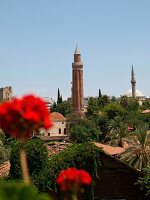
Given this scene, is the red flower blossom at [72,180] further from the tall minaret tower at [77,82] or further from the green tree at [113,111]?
the tall minaret tower at [77,82]

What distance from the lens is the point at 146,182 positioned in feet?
74.4

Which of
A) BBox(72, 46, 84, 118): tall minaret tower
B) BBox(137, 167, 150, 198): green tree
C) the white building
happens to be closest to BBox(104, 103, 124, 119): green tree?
the white building

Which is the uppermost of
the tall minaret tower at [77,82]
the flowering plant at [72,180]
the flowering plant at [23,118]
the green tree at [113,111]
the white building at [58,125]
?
the tall minaret tower at [77,82]

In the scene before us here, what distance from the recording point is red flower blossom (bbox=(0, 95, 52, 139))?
3844mm

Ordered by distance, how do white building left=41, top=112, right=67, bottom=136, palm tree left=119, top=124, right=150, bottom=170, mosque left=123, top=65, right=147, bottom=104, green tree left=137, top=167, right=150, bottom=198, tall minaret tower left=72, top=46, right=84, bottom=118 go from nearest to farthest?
green tree left=137, top=167, right=150, bottom=198 < palm tree left=119, top=124, right=150, bottom=170 < white building left=41, top=112, right=67, bottom=136 < tall minaret tower left=72, top=46, right=84, bottom=118 < mosque left=123, top=65, right=147, bottom=104

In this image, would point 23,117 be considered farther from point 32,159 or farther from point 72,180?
point 32,159

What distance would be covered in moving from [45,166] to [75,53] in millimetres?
95444

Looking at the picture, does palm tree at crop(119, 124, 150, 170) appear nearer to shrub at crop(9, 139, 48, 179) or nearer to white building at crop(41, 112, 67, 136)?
shrub at crop(9, 139, 48, 179)

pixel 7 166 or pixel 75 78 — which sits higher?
pixel 75 78

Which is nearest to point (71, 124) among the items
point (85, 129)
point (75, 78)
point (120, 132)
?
point (85, 129)

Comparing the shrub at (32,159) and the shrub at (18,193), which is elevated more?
the shrub at (18,193)

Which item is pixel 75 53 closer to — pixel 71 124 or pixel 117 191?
pixel 71 124

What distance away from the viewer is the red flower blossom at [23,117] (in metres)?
3.84

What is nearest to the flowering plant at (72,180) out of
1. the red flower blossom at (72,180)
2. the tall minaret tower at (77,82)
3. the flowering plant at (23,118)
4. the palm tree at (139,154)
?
the red flower blossom at (72,180)
